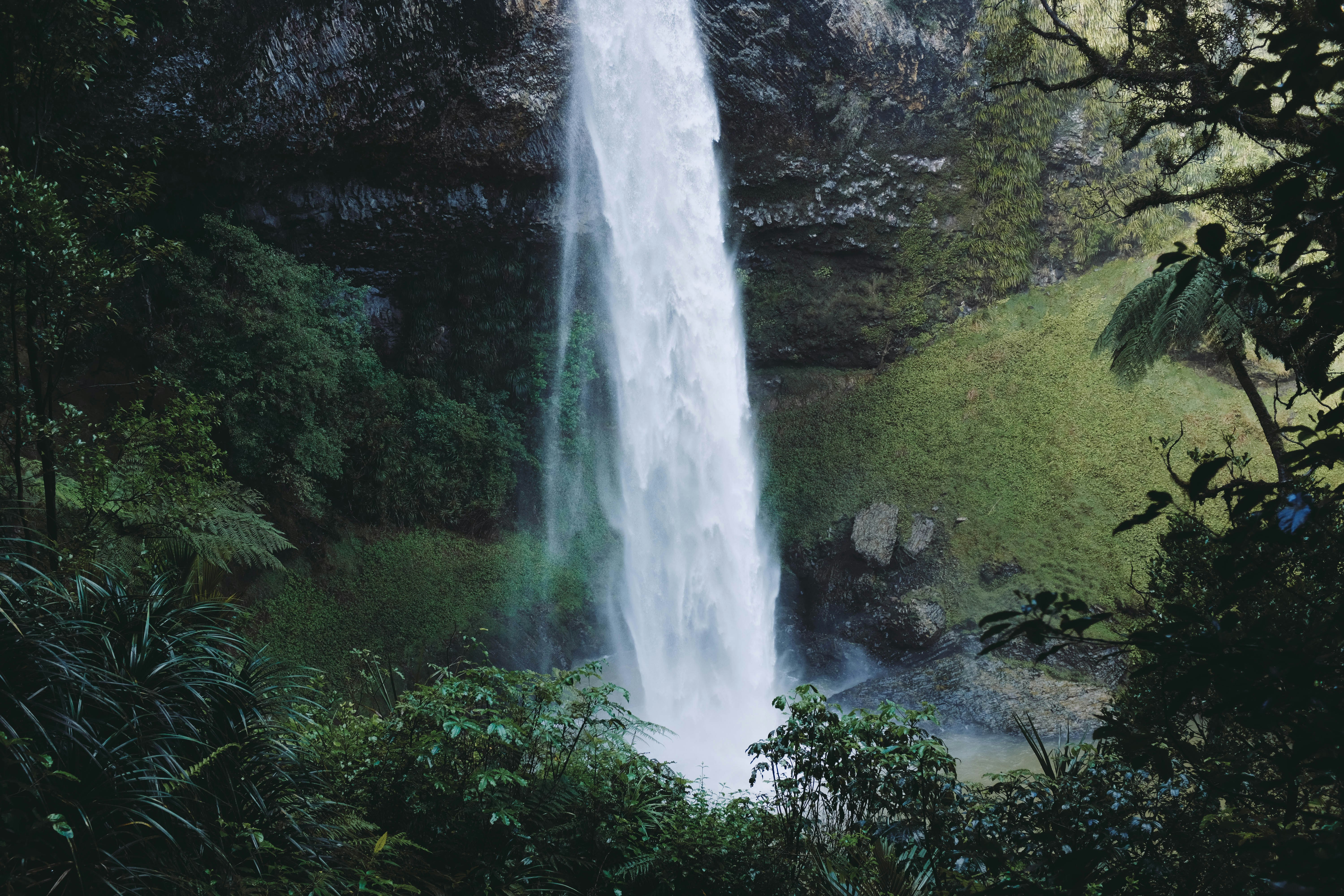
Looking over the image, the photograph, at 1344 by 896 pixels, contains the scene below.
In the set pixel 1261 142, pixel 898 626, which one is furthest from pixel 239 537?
pixel 1261 142

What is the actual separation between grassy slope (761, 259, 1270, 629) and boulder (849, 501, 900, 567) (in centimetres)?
35

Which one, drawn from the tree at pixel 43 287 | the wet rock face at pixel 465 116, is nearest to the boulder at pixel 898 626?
the wet rock face at pixel 465 116

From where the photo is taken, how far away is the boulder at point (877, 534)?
47.9ft

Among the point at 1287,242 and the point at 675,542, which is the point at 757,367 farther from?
the point at 1287,242

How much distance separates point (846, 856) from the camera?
13.2ft

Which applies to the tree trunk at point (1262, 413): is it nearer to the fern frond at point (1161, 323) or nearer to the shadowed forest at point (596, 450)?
the shadowed forest at point (596, 450)

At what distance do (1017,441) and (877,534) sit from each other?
11.5 feet

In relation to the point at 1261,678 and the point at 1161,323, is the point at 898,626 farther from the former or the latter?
the point at 1261,678

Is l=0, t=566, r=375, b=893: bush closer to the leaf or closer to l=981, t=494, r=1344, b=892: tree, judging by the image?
l=981, t=494, r=1344, b=892: tree

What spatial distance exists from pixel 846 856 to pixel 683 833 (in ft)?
2.90

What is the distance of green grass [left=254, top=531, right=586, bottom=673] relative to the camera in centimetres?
1246

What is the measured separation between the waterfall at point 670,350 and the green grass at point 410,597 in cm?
114

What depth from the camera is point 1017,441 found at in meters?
15.6

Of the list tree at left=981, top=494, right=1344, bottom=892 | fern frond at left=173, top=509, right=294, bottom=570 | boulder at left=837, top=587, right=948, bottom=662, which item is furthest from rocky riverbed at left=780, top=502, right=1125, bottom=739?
tree at left=981, top=494, right=1344, bottom=892
